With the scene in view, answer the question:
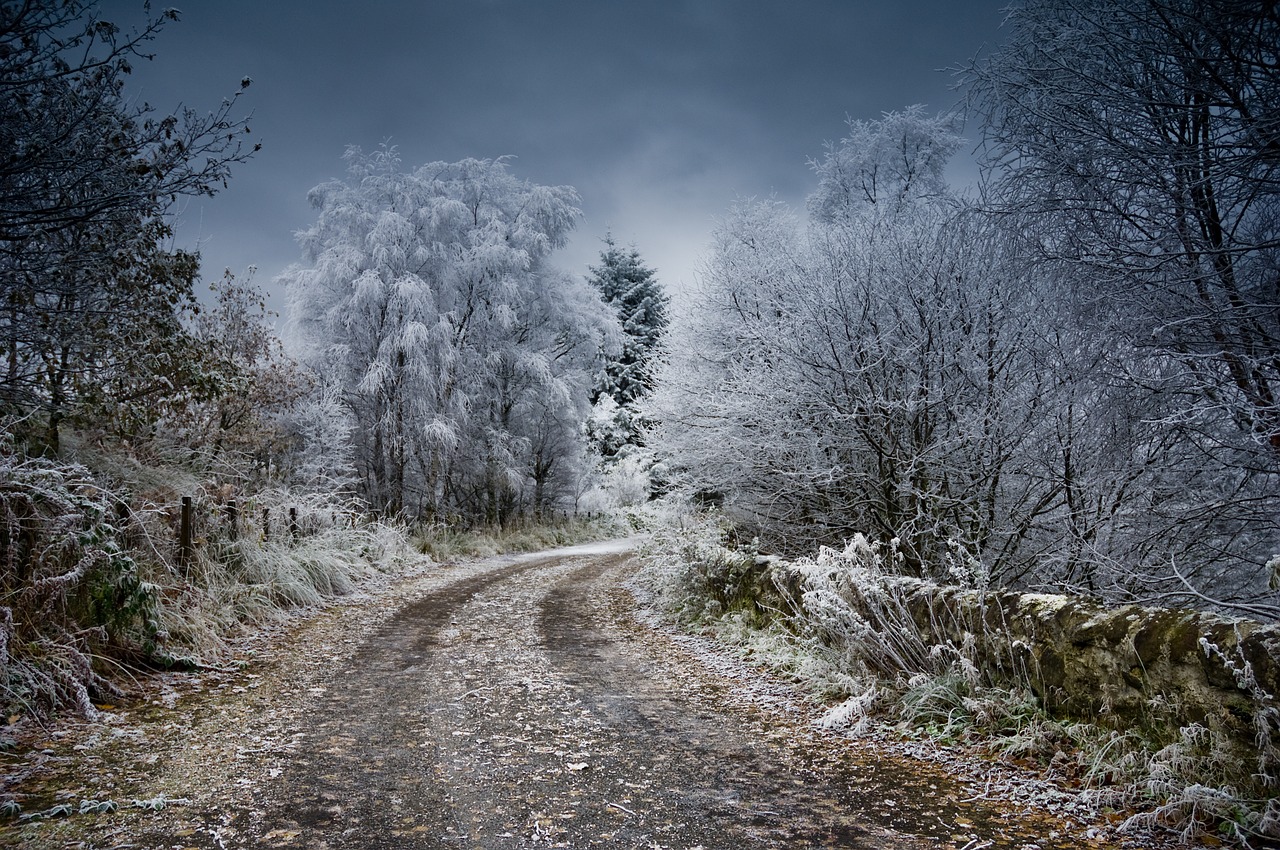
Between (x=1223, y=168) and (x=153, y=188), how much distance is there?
6.70m

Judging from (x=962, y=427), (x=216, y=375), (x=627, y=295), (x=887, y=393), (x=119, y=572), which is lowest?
(x=119, y=572)

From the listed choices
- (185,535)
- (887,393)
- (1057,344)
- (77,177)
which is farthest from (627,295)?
(77,177)

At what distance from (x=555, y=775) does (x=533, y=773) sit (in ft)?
0.39

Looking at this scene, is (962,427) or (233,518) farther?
(233,518)

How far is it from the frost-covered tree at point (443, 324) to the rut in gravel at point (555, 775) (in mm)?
10419

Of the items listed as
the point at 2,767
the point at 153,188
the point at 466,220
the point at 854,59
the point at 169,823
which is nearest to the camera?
the point at 169,823

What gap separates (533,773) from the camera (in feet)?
11.2

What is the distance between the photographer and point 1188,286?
4156 mm

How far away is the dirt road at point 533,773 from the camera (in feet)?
8.90

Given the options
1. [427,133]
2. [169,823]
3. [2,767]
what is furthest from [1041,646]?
[427,133]

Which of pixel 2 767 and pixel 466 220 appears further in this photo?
pixel 466 220

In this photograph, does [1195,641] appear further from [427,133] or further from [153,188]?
[427,133]

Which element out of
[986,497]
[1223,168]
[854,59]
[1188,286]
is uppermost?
[854,59]

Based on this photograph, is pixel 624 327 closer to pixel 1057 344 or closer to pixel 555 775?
pixel 1057 344
